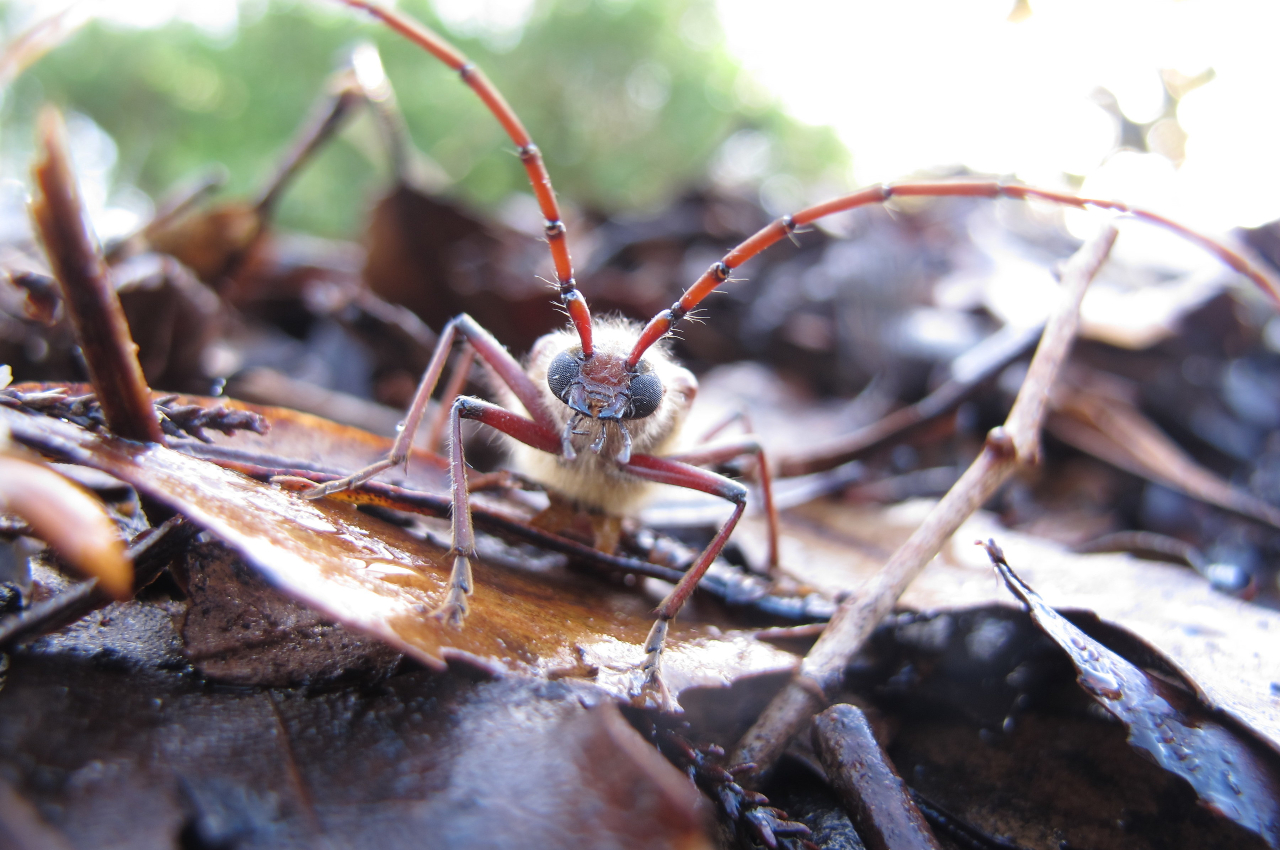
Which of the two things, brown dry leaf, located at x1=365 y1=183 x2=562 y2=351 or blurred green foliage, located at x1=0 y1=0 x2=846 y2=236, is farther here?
blurred green foliage, located at x1=0 y1=0 x2=846 y2=236

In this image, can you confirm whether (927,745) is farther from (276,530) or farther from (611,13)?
(611,13)

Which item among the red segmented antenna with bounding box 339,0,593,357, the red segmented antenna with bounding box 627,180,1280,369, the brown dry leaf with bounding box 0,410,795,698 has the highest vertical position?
the red segmented antenna with bounding box 627,180,1280,369

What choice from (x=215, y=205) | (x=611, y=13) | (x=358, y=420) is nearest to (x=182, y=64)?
(x=611, y=13)

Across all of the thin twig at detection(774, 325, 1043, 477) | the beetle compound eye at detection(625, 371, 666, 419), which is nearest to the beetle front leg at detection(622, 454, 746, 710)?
the beetle compound eye at detection(625, 371, 666, 419)

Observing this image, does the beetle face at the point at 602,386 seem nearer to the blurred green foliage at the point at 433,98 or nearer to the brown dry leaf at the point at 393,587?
the brown dry leaf at the point at 393,587

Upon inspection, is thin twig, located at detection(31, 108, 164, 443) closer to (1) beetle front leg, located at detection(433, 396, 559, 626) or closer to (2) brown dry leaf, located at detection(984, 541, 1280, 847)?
(1) beetle front leg, located at detection(433, 396, 559, 626)

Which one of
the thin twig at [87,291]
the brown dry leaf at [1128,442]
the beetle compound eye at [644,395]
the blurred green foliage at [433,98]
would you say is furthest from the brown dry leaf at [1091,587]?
the blurred green foliage at [433,98]
